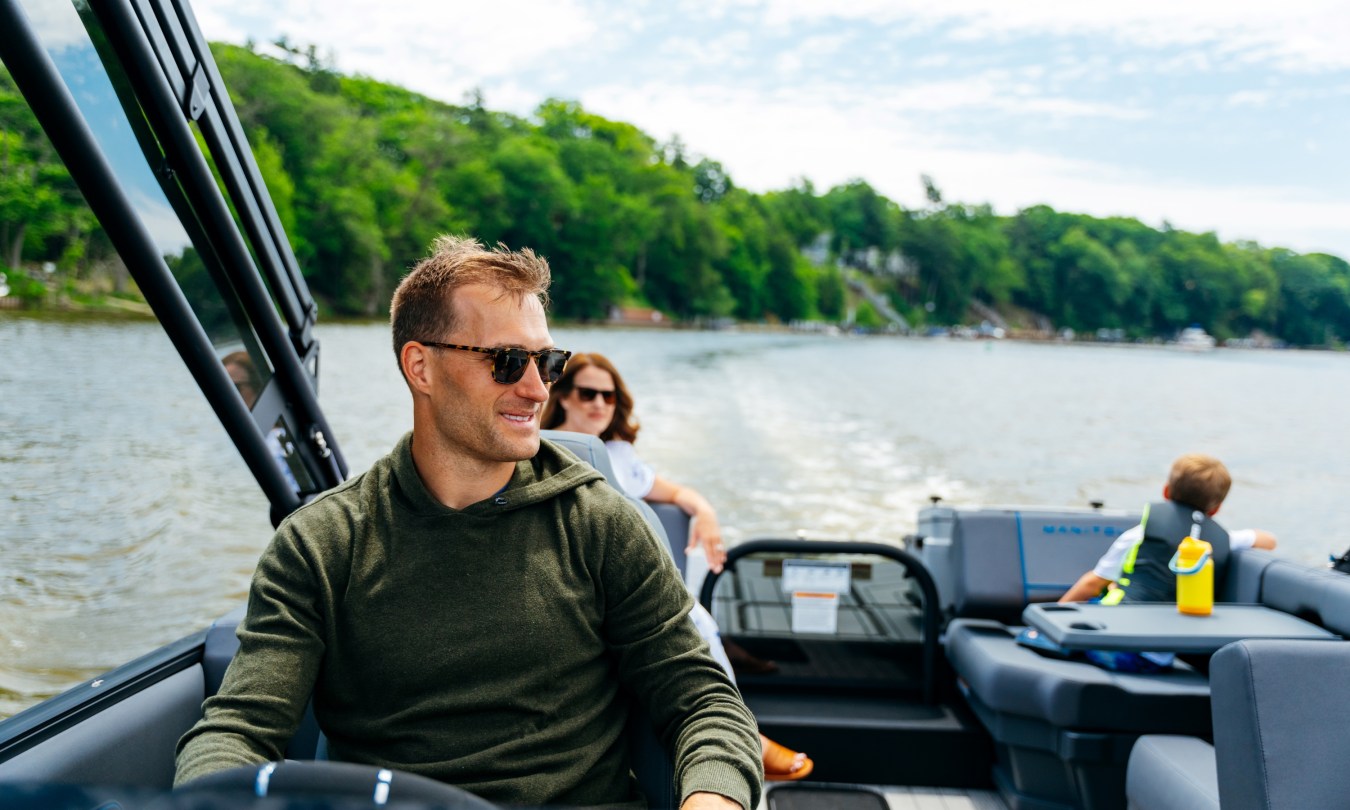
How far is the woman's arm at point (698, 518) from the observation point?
339 centimetres

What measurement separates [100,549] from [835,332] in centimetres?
7089

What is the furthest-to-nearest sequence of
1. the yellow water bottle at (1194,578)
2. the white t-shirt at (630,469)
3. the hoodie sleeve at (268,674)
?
the white t-shirt at (630,469) < the yellow water bottle at (1194,578) < the hoodie sleeve at (268,674)

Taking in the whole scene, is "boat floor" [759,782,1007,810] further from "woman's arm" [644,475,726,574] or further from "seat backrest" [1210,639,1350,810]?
"seat backrest" [1210,639,1350,810]

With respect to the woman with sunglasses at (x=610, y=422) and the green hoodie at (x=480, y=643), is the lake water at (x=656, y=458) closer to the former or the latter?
the woman with sunglasses at (x=610, y=422)

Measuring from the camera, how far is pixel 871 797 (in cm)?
307

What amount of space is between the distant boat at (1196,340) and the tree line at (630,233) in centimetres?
83

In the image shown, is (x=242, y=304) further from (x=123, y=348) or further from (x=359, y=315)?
(x=359, y=315)

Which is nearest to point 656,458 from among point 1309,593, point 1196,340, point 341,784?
point 1309,593

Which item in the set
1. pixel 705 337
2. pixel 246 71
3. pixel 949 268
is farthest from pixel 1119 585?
pixel 949 268

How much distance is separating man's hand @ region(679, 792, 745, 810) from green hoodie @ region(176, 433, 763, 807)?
0.04 meters

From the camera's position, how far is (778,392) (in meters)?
25.5

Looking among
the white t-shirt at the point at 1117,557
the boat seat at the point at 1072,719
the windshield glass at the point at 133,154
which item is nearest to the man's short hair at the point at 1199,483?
the white t-shirt at the point at 1117,557

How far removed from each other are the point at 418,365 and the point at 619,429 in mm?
2112

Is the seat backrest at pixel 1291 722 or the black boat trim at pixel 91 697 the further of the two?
the seat backrest at pixel 1291 722
